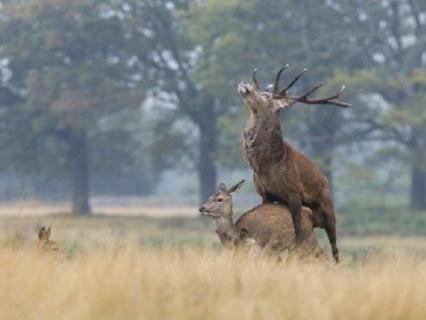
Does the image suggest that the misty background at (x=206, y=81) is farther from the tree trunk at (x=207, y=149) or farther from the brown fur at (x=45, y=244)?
the brown fur at (x=45, y=244)

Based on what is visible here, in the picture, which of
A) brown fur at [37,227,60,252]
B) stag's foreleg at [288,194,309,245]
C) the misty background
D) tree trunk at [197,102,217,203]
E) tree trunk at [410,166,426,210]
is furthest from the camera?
tree trunk at [197,102,217,203]

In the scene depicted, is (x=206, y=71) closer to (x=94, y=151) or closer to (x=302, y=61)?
(x=302, y=61)

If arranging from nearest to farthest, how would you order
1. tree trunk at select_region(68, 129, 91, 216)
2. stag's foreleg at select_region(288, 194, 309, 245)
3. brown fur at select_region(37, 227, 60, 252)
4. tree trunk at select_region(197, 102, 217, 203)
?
stag's foreleg at select_region(288, 194, 309, 245) → brown fur at select_region(37, 227, 60, 252) → tree trunk at select_region(197, 102, 217, 203) → tree trunk at select_region(68, 129, 91, 216)

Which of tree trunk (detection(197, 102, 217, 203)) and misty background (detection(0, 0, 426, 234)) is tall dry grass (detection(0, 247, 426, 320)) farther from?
tree trunk (detection(197, 102, 217, 203))

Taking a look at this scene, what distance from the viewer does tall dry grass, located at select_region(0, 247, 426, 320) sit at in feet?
29.4

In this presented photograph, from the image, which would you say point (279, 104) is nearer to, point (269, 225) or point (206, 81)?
point (269, 225)

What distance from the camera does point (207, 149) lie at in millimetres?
47594

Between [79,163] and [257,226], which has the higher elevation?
[79,163]

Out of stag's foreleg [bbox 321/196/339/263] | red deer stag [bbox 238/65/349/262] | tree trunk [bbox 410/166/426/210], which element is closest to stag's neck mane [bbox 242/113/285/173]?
red deer stag [bbox 238/65/349/262]

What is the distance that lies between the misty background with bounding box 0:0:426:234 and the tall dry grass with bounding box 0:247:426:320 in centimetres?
2824

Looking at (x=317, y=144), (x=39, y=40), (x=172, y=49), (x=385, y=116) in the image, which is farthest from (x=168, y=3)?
(x=385, y=116)

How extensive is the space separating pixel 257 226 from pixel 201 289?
2223 mm

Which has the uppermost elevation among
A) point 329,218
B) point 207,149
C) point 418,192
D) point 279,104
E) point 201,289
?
point 207,149

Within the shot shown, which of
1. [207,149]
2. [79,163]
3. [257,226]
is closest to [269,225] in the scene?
[257,226]
